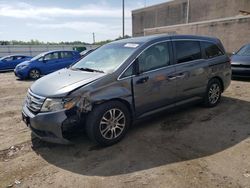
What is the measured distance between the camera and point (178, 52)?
484cm

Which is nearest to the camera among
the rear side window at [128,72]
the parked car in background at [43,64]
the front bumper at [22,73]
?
the rear side window at [128,72]

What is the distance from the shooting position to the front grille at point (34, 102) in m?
3.72

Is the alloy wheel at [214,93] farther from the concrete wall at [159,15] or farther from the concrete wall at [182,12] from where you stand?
the concrete wall at [159,15]

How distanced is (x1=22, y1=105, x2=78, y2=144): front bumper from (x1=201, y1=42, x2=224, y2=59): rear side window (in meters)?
3.45

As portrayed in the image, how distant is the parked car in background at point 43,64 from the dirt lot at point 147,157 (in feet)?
26.6

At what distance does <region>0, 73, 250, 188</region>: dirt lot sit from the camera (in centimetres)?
307

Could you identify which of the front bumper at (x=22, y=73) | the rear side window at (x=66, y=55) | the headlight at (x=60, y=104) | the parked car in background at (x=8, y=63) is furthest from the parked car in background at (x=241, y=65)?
the parked car in background at (x=8, y=63)

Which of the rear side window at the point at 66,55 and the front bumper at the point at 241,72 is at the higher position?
the rear side window at the point at 66,55

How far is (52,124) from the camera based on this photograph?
3.56 m

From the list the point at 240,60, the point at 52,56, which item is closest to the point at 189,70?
the point at 240,60

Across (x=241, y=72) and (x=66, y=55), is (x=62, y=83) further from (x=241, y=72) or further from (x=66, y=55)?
(x=66, y=55)

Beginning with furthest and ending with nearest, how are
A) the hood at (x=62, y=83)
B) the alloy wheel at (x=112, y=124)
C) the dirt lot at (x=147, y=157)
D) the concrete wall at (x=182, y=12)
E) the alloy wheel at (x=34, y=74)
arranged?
the concrete wall at (x=182, y=12) → the alloy wheel at (x=34, y=74) → the alloy wheel at (x=112, y=124) → the hood at (x=62, y=83) → the dirt lot at (x=147, y=157)

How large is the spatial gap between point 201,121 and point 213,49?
187 centimetres

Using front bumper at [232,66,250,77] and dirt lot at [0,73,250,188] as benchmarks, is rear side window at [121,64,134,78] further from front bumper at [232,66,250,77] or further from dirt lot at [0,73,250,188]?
front bumper at [232,66,250,77]
